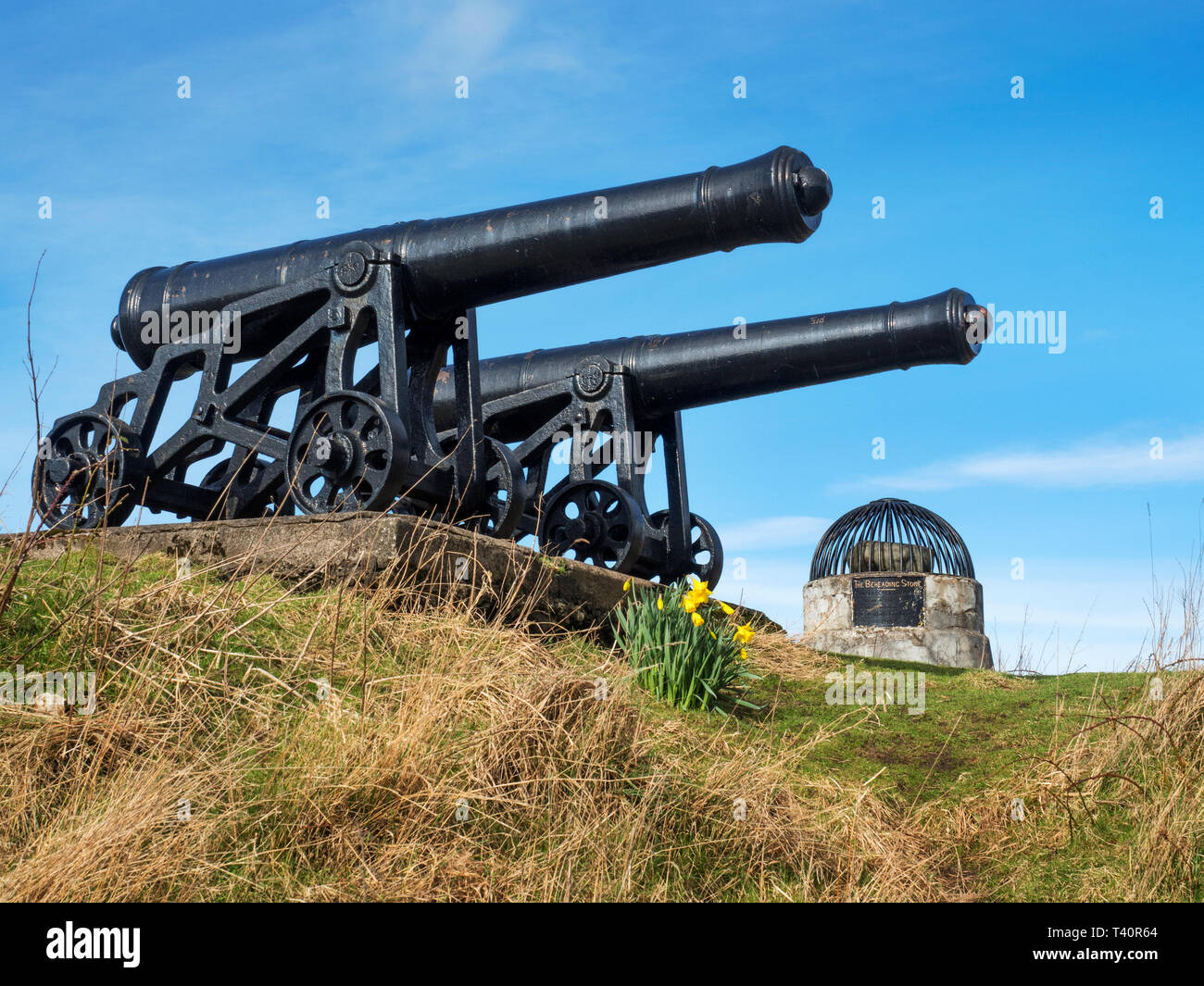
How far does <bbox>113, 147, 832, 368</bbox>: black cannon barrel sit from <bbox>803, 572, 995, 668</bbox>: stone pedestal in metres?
6.69

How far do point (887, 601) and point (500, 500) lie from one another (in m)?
6.45

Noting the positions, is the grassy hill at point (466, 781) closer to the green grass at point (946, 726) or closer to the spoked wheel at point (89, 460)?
the green grass at point (946, 726)

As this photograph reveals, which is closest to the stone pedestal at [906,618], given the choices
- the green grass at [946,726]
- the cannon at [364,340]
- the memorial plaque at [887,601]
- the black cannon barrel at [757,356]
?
the memorial plaque at [887,601]

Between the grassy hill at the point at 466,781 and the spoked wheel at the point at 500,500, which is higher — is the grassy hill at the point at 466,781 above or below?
below

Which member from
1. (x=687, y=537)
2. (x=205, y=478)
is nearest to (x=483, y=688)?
(x=205, y=478)

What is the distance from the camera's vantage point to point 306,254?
27.1ft

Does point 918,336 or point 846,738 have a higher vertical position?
point 918,336

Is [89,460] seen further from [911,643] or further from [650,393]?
[911,643]

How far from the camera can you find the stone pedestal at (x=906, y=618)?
1324cm

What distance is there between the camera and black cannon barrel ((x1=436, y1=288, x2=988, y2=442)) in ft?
30.2

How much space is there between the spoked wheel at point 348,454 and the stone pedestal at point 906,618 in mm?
7279

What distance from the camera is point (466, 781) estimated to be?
3826 millimetres

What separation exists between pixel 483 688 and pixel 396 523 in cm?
201

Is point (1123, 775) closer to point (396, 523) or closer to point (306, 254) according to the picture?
point (396, 523)
